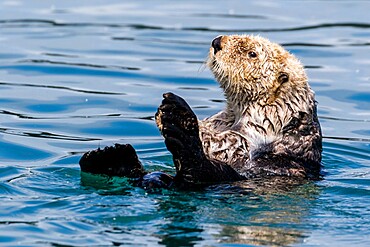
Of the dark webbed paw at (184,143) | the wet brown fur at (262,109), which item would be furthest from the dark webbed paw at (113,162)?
the wet brown fur at (262,109)

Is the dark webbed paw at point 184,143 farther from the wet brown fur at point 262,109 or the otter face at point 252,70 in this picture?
the otter face at point 252,70

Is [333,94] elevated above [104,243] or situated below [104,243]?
above

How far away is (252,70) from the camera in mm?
7199

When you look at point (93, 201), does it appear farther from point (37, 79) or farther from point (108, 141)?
point (37, 79)

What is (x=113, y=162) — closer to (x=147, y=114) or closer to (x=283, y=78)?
(x=283, y=78)

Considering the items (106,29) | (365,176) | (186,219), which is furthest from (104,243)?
(106,29)

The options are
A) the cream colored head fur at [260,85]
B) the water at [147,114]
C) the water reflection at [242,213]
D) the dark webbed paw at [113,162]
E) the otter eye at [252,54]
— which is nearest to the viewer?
the water reflection at [242,213]

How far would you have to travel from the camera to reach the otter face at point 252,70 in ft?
23.4

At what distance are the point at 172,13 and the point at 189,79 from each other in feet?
14.5

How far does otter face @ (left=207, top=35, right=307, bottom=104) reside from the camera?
7.14 m

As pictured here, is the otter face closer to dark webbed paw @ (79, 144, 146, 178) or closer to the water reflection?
the water reflection

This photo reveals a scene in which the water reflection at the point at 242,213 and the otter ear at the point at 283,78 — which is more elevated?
the otter ear at the point at 283,78

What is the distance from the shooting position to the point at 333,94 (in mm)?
11070

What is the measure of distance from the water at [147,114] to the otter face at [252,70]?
54 cm
